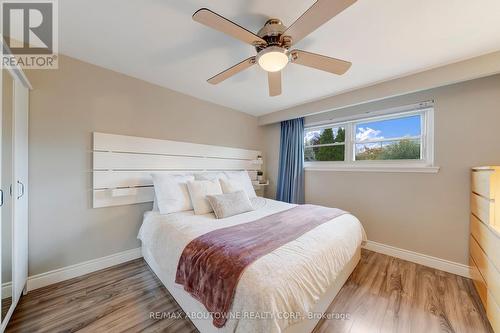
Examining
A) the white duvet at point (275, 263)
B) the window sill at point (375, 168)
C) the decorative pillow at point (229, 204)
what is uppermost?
the window sill at point (375, 168)

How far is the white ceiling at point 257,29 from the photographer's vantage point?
1335 millimetres

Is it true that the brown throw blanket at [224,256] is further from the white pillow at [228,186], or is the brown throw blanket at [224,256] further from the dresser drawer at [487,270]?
the dresser drawer at [487,270]

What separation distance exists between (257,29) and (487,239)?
8.45ft

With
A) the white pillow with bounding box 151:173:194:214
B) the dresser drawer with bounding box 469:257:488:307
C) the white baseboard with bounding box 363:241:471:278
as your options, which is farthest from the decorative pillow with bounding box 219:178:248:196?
the dresser drawer with bounding box 469:257:488:307

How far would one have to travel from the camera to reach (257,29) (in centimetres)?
157

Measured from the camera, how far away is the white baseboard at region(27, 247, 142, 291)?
1820mm

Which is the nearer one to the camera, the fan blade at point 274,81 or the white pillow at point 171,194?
the fan blade at point 274,81

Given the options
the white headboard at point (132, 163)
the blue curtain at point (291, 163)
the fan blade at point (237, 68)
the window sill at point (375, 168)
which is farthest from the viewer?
the blue curtain at point (291, 163)

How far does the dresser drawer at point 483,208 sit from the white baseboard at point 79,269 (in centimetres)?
355

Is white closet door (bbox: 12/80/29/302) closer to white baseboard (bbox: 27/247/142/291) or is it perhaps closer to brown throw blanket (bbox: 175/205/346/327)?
white baseboard (bbox: 27/247/142/291)

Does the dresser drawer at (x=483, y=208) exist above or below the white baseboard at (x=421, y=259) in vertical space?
above

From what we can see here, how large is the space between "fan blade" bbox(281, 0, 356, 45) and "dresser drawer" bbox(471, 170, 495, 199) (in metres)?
1.85

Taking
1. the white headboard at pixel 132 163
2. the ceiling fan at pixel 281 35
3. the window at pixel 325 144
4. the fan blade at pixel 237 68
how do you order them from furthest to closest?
the window at pixel 325 144
the white headboard at pixel 132 163
the fan blade at pixel 237 68
the ceiling fan at pixel 281 35

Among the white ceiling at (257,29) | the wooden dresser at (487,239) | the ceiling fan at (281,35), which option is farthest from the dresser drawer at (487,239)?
the ceiling fan at (281,35)
